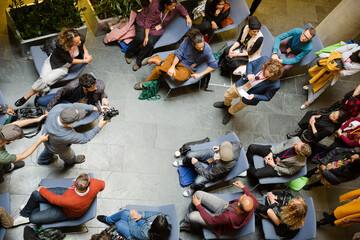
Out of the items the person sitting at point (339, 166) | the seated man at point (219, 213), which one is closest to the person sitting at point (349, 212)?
the person sitting at point (339, 166)

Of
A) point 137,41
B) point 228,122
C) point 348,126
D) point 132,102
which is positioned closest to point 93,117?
point 132,102

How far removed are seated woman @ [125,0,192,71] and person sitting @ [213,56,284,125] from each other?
56.6 inches

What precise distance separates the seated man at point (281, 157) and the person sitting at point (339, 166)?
502mm

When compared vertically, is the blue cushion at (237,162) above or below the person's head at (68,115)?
below

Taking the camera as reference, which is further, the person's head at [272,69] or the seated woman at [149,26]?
the seated woman at [149,26]

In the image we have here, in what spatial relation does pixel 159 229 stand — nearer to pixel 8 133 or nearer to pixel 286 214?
pixel 286 214

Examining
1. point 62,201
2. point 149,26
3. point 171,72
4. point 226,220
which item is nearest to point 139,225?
point 62,201

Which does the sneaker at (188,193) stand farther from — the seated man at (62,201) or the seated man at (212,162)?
the seated man at (62,201)

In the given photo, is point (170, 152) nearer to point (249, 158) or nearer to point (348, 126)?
point (249, 158)

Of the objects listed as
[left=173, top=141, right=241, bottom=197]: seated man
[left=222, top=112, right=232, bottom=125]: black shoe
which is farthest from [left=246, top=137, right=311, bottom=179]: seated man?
[left=222, top=112, right=232, bottom=125]: black shoe

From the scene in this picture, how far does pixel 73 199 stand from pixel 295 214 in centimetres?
268

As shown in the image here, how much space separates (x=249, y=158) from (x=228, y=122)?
851 millimetres

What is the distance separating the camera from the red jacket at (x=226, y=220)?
3930mm

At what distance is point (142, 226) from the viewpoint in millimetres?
3865
